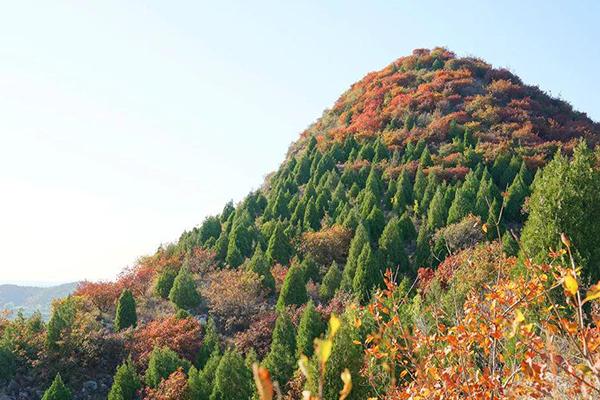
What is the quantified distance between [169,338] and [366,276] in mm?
7839

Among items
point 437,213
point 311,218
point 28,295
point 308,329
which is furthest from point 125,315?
point 28,295

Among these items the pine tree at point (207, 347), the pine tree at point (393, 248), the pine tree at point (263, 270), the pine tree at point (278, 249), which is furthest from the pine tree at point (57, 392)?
the pine tree at point (393, 248)

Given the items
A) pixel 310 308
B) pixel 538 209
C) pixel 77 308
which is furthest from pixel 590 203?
pixel 77 308

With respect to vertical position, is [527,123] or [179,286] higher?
[527,123]

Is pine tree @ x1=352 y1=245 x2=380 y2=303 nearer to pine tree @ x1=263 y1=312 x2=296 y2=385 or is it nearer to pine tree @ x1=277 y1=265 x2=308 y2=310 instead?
pine tree @ x1=277 y1=265 x2=308 y2=310

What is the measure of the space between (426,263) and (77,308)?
14.5 metres

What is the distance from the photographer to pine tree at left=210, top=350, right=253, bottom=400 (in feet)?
47.6

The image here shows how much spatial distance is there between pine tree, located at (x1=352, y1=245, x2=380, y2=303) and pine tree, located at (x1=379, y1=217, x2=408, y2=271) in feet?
3.70

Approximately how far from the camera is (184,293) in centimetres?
2150

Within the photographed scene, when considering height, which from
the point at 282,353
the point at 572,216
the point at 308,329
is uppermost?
the point at 572,216

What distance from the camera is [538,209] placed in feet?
45.4

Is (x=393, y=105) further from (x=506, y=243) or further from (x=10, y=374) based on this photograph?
(x=10, y=374)

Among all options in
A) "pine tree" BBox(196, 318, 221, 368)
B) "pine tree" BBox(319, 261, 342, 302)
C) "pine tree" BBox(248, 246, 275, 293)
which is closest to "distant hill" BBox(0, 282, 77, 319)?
"pine tree" BBox(248, 246, 275, 293)

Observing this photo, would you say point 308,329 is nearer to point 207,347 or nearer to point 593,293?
point 207,347
